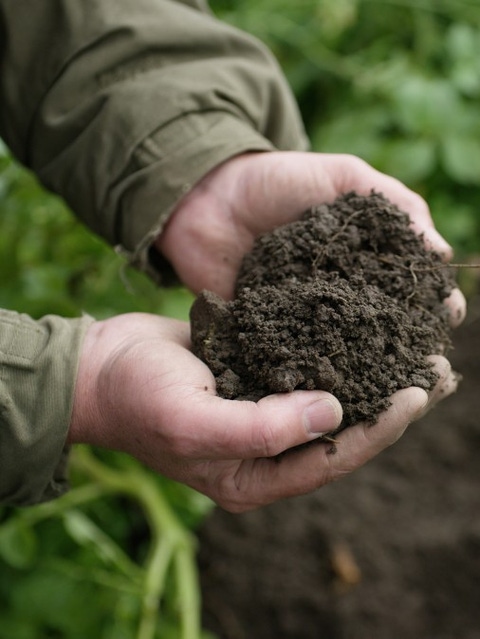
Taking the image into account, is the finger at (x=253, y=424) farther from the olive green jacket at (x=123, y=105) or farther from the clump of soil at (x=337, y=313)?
the olive green jacket at (x=123, y=105)

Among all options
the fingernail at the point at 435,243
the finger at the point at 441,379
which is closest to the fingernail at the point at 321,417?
the finger at the point at 441,379

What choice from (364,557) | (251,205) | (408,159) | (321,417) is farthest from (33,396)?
(408,159)

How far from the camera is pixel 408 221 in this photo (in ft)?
5.08

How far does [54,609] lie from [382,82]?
2.67 m

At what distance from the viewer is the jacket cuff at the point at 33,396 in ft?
4.28

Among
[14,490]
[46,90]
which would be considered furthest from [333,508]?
[46,90]

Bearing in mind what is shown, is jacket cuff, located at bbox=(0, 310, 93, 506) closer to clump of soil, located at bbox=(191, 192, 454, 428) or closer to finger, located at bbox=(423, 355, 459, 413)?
clump of soil, located at bbox=(191, 192, 454, 428)

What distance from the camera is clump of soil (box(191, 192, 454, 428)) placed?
4.26ft

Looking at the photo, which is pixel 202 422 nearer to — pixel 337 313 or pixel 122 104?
pixel 337 313

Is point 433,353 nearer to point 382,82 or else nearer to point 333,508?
point 333,508

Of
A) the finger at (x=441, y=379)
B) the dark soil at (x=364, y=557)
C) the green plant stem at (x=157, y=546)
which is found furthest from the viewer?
the dark soil at (x=364, y=557)

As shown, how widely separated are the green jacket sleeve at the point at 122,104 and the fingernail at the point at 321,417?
2.47 feet

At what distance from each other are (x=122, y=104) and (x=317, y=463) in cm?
103

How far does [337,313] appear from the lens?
1324mm
